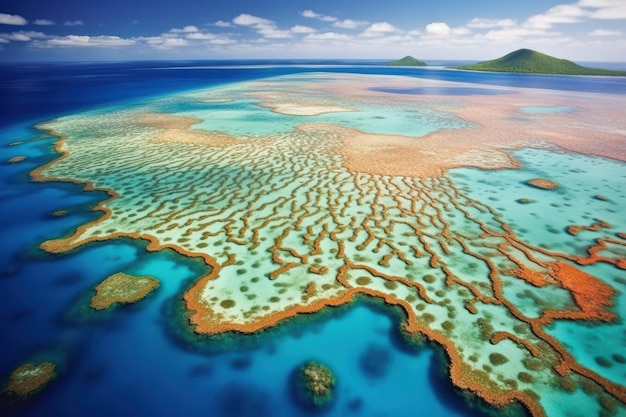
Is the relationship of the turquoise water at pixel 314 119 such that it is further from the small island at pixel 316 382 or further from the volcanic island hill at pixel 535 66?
the volcanic island hill at pixel 535 66

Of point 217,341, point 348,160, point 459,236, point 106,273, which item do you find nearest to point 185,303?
point 217,341

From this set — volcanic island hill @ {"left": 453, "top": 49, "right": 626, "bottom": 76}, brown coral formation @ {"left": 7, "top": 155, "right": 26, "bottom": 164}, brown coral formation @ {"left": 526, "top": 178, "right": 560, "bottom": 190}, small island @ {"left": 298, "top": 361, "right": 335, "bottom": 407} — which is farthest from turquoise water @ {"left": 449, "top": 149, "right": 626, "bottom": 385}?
volcanic island hill @ {"left": 453, "top": 49, "right": 626, "bottom": 76}

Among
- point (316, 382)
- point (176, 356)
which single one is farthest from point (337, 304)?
point (176, 356)

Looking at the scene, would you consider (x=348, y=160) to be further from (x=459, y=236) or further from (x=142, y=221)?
(x=142, y=221)

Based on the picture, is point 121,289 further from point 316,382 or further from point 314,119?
point 314,119

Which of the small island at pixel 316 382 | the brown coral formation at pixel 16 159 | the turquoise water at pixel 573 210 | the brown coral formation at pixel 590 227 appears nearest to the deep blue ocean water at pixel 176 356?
the small island at pixel 316 382

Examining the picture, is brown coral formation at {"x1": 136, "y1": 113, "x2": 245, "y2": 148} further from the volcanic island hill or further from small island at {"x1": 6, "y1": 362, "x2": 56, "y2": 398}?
the volcanic island hill
